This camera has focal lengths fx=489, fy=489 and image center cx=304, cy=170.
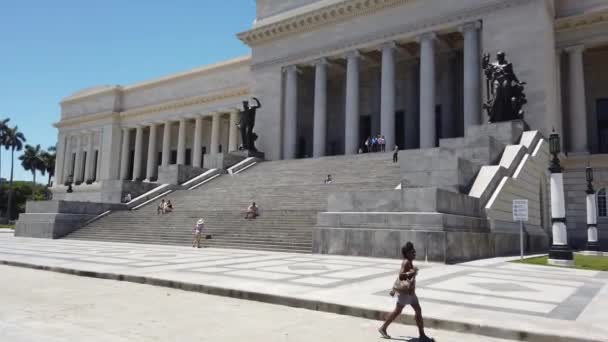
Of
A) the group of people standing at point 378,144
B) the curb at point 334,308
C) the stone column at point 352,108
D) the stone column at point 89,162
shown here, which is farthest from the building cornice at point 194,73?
the curb at point 334,308

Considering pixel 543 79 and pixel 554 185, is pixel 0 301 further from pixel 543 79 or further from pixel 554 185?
pixel 543 79

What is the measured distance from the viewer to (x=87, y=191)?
6431cm

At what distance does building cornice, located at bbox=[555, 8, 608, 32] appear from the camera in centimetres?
3294

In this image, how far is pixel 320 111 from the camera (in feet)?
134

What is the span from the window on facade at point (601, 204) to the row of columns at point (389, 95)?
886cm

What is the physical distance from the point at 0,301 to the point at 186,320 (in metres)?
3.55

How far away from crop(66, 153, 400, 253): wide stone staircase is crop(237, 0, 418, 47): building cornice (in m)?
13.0

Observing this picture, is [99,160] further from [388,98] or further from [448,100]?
[448,100]

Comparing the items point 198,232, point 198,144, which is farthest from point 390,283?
point 198,144

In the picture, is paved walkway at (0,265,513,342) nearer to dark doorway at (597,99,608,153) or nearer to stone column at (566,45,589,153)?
stone column at (566,45,589,153)

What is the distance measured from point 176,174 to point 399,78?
21.3 m

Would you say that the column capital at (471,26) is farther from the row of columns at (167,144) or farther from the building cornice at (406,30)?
the row of columns at (167,144)

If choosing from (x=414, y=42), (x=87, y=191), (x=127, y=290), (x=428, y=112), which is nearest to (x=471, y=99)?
(x=428, y=112)

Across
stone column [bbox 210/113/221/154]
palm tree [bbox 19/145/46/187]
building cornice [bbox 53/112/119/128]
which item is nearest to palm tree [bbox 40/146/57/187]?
palm tree [bbox 19/145/46/187]
